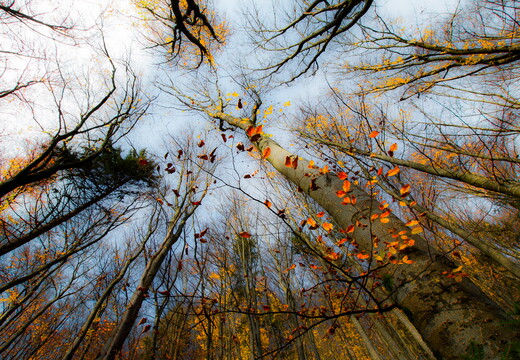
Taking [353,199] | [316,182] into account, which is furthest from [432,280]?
[316,182]

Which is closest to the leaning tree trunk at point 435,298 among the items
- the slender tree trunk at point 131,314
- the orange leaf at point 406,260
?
the orange leaf at point 406,260

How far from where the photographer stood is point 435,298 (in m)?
1.02

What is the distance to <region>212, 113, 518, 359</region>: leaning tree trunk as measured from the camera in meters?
0.88

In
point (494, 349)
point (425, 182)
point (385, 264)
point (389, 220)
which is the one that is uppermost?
point (425, 182)

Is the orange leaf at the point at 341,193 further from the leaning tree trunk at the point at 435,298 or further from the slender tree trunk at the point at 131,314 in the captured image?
the slender tree trunk at the point at 131,314

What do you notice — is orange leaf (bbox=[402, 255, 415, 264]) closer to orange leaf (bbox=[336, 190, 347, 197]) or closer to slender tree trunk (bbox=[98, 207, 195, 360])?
orange leaf (bbox=[336, 190, 347, 197])

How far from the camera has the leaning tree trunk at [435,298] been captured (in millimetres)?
878

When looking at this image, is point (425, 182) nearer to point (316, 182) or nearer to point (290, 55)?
point (290, 55)

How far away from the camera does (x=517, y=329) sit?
86 centimetres

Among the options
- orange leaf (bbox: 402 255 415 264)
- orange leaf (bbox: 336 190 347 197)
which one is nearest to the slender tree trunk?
orange leaf (bbox: 336 190 347 197)

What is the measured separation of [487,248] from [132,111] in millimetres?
7079

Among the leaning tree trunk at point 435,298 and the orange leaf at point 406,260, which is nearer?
the leaning tree trunk at point 435,298

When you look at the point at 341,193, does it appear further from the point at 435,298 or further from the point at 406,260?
the point at 435,298

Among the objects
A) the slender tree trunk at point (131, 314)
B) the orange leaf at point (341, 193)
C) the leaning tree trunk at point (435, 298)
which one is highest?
the slender tree trunk at point (131, 314)
